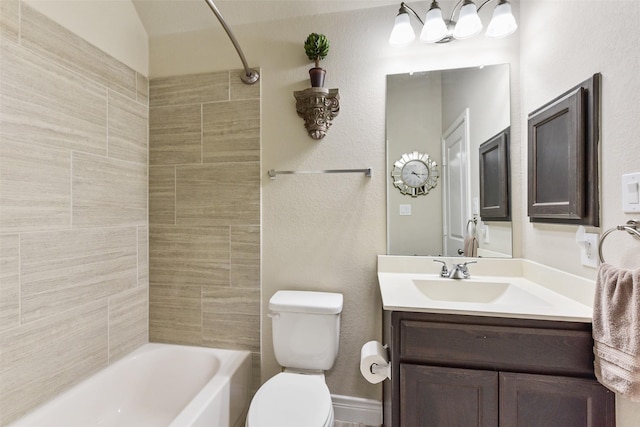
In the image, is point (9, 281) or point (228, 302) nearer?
point (9, 281)

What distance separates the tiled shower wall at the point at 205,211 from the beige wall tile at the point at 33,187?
54cm

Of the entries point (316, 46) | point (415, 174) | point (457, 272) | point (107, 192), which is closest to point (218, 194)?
point (107, 192)

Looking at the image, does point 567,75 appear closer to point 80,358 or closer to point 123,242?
point 123,242

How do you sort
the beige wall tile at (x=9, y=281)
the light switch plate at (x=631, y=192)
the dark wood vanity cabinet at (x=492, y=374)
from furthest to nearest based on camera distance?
the beige wall tile at (x=9, y=281)
the dark wood vanity cabinet at (x=492, y=374)
the light switch plate at (x=631, y=192)

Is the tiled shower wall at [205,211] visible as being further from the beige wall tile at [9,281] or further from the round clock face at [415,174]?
the round clock face at [415,174]

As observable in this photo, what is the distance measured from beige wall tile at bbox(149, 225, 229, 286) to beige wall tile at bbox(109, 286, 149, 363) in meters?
0.13

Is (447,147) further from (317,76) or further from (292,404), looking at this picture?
(292,404)

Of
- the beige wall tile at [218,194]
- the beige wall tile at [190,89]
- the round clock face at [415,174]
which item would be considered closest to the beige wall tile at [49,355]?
the beige wall tile at [218,194]

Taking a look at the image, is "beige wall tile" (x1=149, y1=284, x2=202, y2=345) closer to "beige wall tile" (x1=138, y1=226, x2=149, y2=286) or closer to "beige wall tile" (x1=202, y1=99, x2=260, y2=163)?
"beige wall tile" (x1=138, y1=226, x2=149, y2=286)

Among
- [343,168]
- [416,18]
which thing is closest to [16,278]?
[343,168]

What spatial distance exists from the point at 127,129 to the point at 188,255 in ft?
2.70

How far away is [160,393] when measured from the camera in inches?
65.1

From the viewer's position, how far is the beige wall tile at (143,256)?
5.85ft

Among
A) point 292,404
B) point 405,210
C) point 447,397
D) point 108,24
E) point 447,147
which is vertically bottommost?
point 292,404
